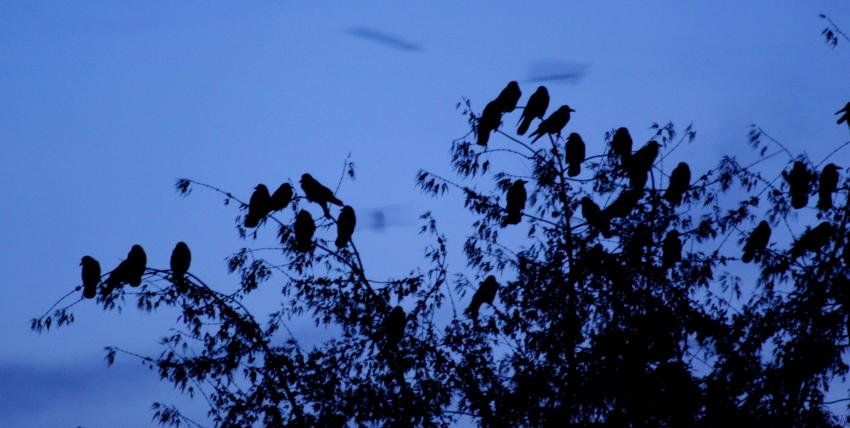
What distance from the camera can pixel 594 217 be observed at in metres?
6.86

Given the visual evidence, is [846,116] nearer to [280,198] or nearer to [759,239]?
[759,239]

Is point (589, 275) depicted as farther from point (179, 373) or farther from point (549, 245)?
point (179, 373)

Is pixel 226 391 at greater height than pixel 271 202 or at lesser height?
lesser

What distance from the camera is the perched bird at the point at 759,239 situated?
264 inches

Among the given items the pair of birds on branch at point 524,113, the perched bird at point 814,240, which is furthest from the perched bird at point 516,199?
the perched bird at point 814,240

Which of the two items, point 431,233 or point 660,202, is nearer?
point 660,202

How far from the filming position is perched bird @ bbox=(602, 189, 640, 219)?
6774mm

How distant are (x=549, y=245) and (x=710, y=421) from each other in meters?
1.92

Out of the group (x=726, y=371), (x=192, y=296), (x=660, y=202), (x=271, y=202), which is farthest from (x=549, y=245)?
(x=192, y=296)

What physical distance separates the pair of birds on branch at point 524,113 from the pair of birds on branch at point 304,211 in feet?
4.57

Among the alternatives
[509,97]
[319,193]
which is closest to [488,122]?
[509,97]

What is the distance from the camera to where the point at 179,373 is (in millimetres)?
7438

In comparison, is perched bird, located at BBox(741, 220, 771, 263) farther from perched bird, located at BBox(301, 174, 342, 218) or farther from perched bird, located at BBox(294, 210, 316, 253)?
perched bird, located at BBox(294, 210, 316, 253)

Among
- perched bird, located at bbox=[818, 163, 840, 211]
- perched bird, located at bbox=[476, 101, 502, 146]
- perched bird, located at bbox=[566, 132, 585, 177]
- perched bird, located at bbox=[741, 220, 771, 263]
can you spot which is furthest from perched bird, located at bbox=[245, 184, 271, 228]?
perched bird, located at bbox=[818, 163, 840, 211]
